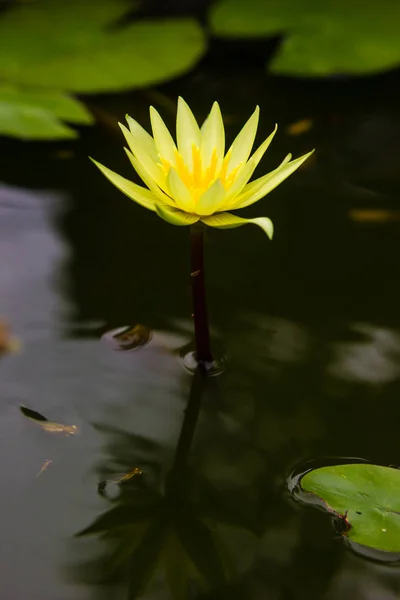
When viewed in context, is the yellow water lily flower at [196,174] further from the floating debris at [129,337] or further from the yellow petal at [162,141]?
the floating debris at [129,337]

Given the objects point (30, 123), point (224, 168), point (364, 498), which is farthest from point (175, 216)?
point (30, 123)

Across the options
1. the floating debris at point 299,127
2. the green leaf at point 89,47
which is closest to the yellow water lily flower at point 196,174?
the floating debris at point 299,127

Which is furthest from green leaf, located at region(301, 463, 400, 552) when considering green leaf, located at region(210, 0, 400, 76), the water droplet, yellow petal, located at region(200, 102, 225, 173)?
green leaf, located at region(210, 0, 400, 76)

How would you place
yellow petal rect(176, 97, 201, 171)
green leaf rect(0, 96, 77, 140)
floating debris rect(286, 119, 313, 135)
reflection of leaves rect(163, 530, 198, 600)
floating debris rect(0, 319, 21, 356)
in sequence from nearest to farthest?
1. reflection of leaves rect(163, 530, 198, 600)
2. yellow petal rect(176, 97, 201, 171)
3. floating debris rect(0, 319, 21, 356)
4. green leaf rect(0, 96, 77, 140)
5. floating debris rect(286, 119, 313, 135)

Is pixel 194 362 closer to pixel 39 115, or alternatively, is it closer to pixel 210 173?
pixel 210 173

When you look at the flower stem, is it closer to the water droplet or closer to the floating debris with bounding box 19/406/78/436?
the water droplet

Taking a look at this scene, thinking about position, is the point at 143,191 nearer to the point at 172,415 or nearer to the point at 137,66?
the point at 172,415
